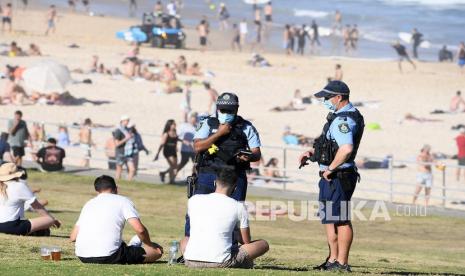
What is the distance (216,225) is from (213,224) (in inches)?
0.9

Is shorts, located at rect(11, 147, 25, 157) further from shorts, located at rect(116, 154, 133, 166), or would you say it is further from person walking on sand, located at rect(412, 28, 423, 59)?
person walking on sand, located at rect(412, 28, 423, 59)

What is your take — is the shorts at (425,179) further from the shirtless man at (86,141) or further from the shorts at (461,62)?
the shorts at (461,62)

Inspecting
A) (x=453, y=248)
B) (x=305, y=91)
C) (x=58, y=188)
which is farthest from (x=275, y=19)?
(x=453, y=248)

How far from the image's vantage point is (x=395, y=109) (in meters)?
37.5

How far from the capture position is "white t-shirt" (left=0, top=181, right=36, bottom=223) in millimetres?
11930

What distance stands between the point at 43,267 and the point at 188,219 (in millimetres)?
1304

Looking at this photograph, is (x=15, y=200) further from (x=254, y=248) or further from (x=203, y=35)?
(x=203, y=35)

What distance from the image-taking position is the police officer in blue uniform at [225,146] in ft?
32.3

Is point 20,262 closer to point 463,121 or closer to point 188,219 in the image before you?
point 188,219

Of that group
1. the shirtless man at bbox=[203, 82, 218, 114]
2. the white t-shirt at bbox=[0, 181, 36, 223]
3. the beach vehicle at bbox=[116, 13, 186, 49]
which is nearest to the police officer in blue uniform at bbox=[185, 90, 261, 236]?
the white t-shirt at bbox=[0, 181, 36, 223]

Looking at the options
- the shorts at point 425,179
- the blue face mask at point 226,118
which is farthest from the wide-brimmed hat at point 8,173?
the shorts at point 425,179

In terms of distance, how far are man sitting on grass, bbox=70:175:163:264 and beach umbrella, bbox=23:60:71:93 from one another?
79.7 feet

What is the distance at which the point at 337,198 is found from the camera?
9.71 metres

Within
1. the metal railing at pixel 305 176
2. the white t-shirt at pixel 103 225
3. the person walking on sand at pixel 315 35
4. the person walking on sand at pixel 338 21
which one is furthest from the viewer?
the person walking on sand at pixel 338 21
